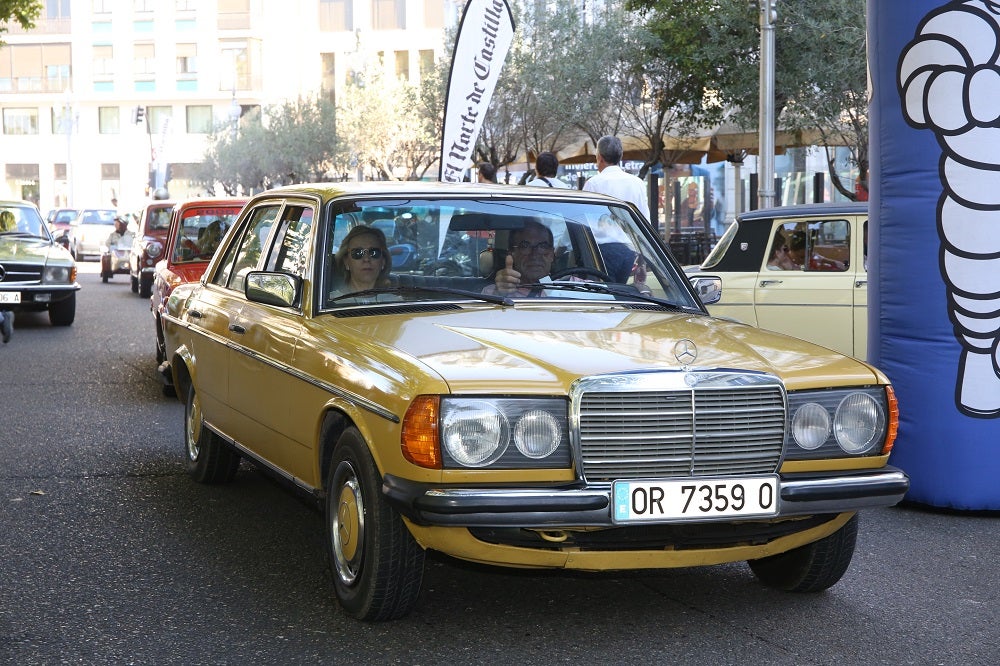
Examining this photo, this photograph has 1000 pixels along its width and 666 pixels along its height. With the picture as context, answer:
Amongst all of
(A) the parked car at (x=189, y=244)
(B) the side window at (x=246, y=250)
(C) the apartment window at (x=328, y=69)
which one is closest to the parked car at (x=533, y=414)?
(B) the side window at (x=246, y=250)

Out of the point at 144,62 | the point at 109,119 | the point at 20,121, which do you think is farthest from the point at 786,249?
the point at 20,121

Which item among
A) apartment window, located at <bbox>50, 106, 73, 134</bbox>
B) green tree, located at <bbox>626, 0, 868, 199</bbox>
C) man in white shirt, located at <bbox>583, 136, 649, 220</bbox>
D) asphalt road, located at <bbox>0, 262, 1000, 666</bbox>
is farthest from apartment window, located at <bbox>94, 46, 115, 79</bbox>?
asphalt road, located at <bbox>0, 262, 1000, 666</bbox>

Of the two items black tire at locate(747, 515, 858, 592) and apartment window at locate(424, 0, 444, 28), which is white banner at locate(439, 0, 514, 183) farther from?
apartment window at locate(424, 0, 444, 28)

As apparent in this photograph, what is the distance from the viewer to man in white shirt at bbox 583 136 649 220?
34.3 ft

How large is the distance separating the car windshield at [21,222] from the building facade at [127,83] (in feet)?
210

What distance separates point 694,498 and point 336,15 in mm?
77925

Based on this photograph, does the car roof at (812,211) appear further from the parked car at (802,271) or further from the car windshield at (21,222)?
the car windshield at (21,222)

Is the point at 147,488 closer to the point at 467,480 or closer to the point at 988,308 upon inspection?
the point at 467,480

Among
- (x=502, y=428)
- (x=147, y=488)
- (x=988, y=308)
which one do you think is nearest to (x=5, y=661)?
(x=502, y=428)

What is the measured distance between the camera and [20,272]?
17938 mm

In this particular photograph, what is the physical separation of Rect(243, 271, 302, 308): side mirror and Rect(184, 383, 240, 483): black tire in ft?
4.67

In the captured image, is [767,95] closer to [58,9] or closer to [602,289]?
[602,289]

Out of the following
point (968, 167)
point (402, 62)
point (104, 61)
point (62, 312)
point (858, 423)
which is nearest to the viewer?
point (858, 423)

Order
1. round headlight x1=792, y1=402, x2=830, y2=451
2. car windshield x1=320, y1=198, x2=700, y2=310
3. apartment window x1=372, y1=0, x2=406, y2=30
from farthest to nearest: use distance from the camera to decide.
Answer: apartment window x1=372, y1=0, x2=406, y2=30 → car windshield x1=320, y1=198, x2=700, y2=310 → round headlight x1=792, y1=402, x2=830, y2=451
